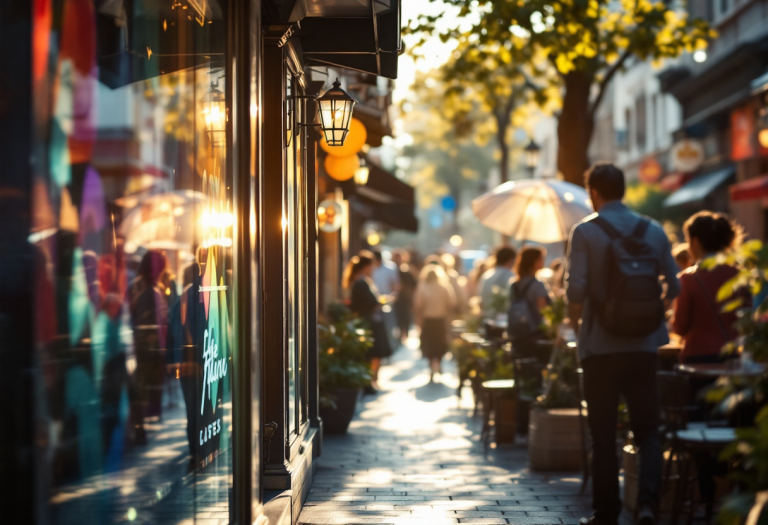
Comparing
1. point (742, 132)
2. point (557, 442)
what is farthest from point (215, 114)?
point (742, 132)

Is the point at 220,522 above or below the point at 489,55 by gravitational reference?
below

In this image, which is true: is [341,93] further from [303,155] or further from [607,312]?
[607,312]

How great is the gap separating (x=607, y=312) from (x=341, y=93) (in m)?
2.79

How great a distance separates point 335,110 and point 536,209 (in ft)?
17.4

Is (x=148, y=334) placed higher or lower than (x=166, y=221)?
lower

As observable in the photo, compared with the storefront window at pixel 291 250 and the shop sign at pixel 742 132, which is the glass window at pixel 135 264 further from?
the shop sign at pixel 742 132

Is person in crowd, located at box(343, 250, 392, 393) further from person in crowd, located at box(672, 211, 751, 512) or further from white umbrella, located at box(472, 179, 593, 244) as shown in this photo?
person in crowd, located at box(672, 211, 751, 512)

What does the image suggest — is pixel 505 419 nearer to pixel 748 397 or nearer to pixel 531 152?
pixel 748 397

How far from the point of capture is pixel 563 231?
12.2 metres


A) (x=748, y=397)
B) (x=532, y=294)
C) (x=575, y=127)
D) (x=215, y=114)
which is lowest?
(x=748, y=397)

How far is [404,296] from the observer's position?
2256cm

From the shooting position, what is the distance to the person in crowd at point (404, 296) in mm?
22047

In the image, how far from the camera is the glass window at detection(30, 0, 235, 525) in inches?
105

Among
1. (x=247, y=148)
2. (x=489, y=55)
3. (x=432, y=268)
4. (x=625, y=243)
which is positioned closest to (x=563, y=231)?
(x=489, y=55)
